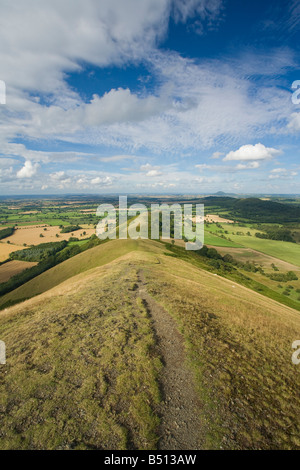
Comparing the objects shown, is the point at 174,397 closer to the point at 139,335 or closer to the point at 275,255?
the point at 139,335

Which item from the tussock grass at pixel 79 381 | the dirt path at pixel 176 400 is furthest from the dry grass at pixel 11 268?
the dirt path at pixel 176 400

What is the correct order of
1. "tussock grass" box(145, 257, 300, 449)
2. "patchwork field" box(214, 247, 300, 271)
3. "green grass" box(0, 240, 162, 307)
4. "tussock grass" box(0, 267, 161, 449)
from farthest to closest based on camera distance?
"patchwork field" box(214, 247, 300, 271) < "green grass" box(0, 240, 162, 307) < "tussock grass" box(145, 257, 300, 449) < "tussock grass" box(0, 267, 161, 449)

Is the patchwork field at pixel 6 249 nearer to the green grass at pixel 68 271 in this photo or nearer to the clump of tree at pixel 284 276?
the green grass at pixel 68 271

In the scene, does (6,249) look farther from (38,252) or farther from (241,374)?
(241,374)

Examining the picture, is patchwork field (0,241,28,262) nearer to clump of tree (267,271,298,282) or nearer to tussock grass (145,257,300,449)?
tussock grass (145,257,300,449)

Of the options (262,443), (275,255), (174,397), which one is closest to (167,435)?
(174,397)

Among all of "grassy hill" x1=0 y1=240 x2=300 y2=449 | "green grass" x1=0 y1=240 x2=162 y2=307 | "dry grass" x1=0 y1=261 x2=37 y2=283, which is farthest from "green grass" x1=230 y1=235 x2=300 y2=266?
"dry grass" x1=0 y1=261 x2=37 y2=283
